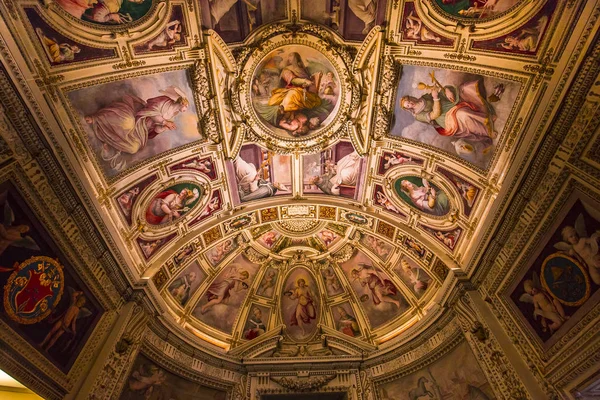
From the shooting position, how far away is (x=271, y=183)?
38.5 ft

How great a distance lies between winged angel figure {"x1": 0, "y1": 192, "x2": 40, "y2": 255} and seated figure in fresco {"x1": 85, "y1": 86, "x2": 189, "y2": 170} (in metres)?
2.44

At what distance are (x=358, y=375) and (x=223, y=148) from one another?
912 centimetres

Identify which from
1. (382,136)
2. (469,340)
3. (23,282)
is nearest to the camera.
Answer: (23,282)

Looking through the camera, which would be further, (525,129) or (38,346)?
(525,129)

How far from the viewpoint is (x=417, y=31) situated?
800 centimetres

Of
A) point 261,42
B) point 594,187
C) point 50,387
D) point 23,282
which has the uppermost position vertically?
point 261,42

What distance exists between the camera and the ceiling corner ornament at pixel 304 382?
37.6 feet

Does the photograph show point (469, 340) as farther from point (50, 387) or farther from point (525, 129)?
point (50, 387)

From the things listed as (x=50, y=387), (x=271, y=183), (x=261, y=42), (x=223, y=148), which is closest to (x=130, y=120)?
(x=223, y=148)

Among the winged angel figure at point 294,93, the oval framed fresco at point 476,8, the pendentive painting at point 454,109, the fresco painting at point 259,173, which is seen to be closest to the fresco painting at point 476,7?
the oval framed fresco at point 476,8

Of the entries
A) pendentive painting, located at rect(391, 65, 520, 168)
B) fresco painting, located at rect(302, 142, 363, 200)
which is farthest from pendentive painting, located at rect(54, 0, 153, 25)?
pendentive painting, located at rect(391, 65, 520, 168)

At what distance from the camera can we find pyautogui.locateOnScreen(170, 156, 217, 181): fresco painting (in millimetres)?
Answer: 9828

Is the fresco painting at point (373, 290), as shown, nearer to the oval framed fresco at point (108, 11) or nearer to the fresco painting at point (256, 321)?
the fresco painting at point (256, 321)

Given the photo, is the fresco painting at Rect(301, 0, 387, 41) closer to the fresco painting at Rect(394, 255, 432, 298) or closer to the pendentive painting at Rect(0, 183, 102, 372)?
the pendentive painting at Rect(0, 183, 102, 372)
